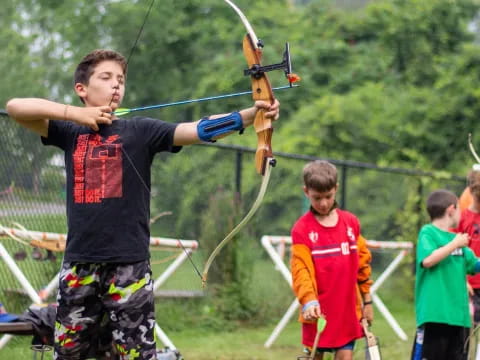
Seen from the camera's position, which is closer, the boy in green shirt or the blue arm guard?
the blue arm guard

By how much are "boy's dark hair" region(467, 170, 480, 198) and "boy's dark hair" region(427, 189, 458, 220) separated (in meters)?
0.39

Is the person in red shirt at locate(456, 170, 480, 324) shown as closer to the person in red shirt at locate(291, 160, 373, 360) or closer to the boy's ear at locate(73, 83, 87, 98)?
the person in red shirt at locate(291, 160, 373, 360)

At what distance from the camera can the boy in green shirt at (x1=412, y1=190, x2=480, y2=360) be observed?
16.1ft

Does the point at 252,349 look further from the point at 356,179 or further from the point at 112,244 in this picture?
the point at 356,179

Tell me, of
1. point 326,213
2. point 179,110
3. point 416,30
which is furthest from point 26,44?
point 326,213

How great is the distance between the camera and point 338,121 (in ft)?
56.2

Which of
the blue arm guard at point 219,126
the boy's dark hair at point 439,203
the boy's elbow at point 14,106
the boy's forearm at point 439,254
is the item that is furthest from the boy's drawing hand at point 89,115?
the boy's dark hair at point 439,203

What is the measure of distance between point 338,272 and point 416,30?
17879 mm

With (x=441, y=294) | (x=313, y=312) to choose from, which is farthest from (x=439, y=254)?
(x=313, y=312)

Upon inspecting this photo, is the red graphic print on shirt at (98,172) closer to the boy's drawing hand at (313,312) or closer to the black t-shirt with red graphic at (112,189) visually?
the black t-shirt with red graphic at (112,189)

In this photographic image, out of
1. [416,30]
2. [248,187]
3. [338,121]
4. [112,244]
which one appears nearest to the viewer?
[112,244]

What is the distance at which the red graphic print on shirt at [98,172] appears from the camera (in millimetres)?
3234

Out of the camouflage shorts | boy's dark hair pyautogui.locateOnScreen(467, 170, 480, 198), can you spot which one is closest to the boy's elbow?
the camouflage shorts

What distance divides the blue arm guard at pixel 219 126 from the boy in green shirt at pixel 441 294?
2.28 metres
